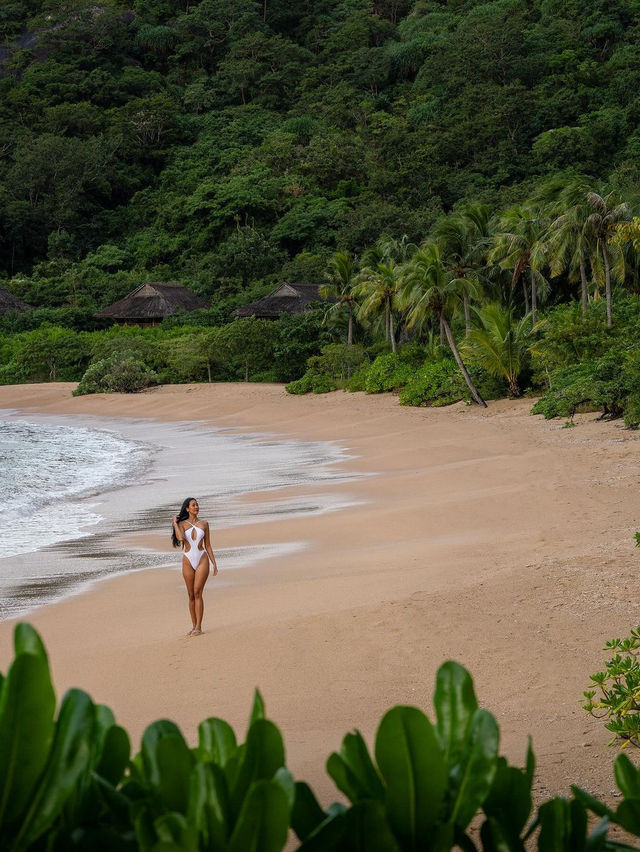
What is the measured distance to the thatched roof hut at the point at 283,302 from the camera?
151 feet

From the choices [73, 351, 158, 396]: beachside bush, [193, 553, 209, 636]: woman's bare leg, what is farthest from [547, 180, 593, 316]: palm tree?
[73, 351, 158, 396]: beachside bush

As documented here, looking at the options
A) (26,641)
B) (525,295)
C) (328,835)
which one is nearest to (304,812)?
(328,835)

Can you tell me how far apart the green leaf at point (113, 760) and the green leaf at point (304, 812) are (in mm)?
269

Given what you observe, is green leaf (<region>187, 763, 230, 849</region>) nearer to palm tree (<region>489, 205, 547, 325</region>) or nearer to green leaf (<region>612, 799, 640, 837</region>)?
green leaf (<region>612, 799, 640, 837</region>)

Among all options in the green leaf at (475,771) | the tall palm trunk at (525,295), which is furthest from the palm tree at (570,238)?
the green leaf at (475,771)

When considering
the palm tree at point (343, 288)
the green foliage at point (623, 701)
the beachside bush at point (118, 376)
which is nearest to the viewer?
the green foliage at point (623, 701)

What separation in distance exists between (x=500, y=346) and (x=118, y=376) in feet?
72.0

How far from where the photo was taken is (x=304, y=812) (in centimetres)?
133

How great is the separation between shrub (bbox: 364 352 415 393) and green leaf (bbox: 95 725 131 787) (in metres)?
30.5

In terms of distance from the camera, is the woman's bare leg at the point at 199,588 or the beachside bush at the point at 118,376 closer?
the woman's bare leg at the point at 199,588

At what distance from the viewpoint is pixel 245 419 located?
3198cm

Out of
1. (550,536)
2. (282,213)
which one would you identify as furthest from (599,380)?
(282,213)

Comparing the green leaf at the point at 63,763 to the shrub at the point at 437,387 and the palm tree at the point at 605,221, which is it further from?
the shrub at the point at 437,387

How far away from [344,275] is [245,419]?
9.59 metres
